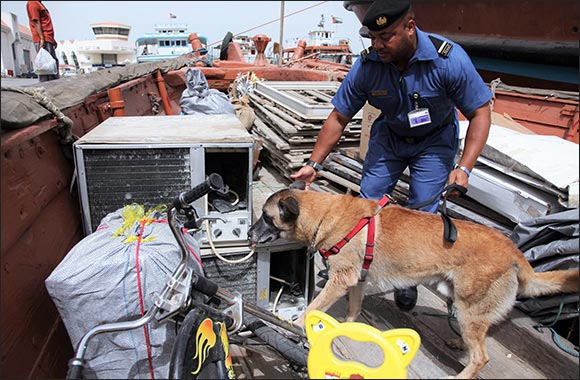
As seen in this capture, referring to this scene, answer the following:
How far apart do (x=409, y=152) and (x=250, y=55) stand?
38.1 feet

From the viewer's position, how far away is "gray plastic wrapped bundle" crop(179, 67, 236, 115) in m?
4.86

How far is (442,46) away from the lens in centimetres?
242

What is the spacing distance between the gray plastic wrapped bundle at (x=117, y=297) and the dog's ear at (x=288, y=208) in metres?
0.71

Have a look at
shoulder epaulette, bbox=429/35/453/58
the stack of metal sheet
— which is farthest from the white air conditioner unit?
the stack of metal sheet

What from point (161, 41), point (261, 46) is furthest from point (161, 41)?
point (261, 46)

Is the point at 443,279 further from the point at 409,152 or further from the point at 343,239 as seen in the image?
the point at 409,152

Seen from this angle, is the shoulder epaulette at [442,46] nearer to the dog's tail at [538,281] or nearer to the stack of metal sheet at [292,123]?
the dog's tail at [538,281]

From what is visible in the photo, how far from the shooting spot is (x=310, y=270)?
3008 millimetres

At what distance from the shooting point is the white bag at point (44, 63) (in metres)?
2.51

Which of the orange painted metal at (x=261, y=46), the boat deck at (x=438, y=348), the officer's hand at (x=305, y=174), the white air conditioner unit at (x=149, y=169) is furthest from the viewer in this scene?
the orange painted metal at (x=261, y=46)

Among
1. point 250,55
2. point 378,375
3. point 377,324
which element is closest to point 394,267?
point 377,324

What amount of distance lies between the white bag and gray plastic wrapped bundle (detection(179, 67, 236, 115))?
6.23ft

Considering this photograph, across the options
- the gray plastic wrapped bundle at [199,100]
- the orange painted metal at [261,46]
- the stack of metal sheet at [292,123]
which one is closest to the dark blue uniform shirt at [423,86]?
the stack of metal sheet at [292,123]

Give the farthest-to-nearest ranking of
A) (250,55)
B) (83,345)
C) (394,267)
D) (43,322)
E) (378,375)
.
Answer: (250,55) → (394,267) → (43,322) → (83,345) → (378,375)
